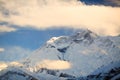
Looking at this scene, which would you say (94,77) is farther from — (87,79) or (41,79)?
(41,79)

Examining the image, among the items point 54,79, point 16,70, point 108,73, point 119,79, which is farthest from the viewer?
point 54,79

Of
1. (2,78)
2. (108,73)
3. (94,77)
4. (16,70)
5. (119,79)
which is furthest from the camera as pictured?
(94,77)

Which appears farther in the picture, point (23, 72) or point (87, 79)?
point (87, 79)

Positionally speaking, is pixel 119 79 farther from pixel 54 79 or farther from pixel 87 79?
pixel 87 79

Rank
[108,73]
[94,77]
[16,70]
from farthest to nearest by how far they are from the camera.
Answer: [94,77]
[108,73]
[16,70]

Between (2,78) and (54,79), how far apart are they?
3246cm

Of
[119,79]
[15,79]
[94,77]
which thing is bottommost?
[119,79]

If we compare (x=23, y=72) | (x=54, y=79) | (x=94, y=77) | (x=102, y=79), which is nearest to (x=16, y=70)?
(x=23, y=72)

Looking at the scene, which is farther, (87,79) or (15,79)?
(87,79)

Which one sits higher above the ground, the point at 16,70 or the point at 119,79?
the point at 16,70

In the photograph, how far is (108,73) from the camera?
132000 millimetres

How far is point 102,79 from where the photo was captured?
132750 mm

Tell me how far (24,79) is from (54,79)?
84.6 ft

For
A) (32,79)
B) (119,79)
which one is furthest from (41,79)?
(119,79)
